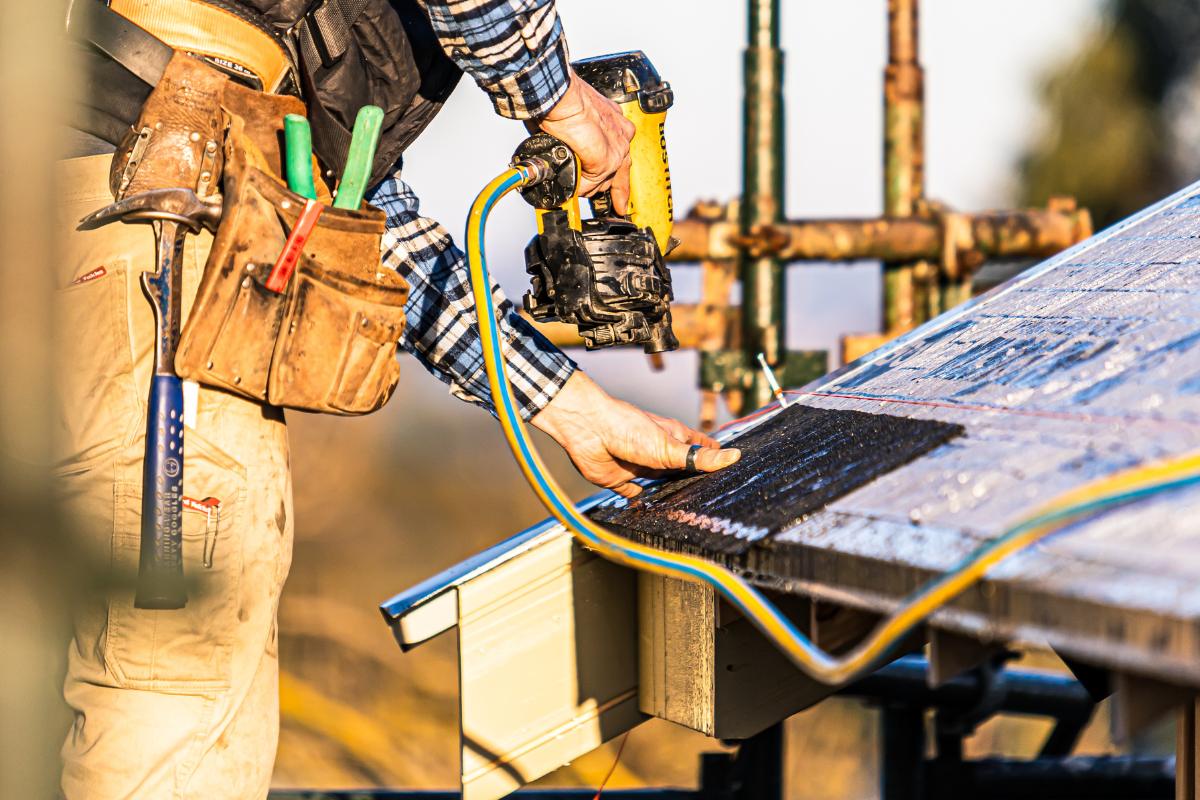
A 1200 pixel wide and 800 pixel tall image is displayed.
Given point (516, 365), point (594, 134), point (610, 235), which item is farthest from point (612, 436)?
point (594, 134)

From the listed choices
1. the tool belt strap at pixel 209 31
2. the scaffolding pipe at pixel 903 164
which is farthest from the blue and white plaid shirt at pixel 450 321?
the scaffolding pipe at pixel 903 164

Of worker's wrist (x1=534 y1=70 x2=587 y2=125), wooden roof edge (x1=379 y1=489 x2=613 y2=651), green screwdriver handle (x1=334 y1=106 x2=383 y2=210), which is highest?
worker's wrist (x1=534 y1=70 x2=587 y2=125)

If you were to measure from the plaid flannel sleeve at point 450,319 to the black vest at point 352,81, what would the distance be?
137 mm

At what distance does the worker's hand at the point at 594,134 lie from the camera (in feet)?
5.47

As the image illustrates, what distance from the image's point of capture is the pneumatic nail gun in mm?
1699

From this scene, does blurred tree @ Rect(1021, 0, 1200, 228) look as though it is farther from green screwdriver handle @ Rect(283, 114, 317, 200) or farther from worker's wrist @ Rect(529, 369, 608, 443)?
green screwdriver handle @ Rect(283, 114, 317, 200)

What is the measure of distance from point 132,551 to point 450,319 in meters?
0.72

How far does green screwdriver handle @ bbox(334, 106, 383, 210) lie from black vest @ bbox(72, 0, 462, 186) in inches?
4.5

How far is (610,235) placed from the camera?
176 cm

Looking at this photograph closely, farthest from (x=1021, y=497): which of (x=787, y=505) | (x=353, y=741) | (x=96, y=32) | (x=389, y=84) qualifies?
(x=353, y=741)

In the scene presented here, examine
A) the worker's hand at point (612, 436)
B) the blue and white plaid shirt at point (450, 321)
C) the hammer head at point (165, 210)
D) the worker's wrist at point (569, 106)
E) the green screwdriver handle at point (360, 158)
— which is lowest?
the worker's hand at point (612, 436)

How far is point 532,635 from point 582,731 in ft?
0.63

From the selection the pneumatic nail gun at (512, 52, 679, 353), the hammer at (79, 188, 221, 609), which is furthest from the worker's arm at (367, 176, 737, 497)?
the hammer at (79, 188, 221, 609)

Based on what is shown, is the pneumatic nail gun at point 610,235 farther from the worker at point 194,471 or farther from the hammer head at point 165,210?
the hammer head at point 165,210
